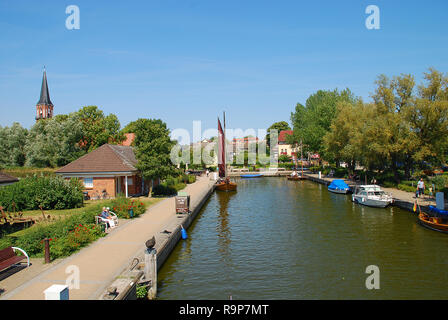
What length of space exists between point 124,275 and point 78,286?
5.22 feet

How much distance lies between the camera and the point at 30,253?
16.0m

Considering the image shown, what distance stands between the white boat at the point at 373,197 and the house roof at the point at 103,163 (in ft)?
74.7

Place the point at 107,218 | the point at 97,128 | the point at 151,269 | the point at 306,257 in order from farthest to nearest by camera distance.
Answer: the point at 97,128, the point at 107,218, the point at 306,257, the point at 151,269

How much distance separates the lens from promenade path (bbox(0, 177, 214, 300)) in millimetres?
11453

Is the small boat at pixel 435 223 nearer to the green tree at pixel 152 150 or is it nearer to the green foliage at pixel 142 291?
the green foliage at pixel 142 291

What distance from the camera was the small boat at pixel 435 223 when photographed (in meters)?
22.2

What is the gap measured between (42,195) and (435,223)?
2897 centimetres

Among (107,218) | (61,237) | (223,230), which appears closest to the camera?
(61,237)

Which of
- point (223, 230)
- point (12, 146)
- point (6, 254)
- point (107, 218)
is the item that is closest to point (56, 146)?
point (12, 146)

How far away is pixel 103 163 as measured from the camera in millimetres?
35406

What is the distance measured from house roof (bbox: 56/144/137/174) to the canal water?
34.5 feet

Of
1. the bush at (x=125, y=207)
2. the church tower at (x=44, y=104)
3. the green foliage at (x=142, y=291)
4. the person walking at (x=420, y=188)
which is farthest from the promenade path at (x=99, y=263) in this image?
the church tower at (x=44, y=104)

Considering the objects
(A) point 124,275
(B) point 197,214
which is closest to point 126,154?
(B) point 197,214

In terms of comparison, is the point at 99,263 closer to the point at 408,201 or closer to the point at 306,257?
the point at 306,257
